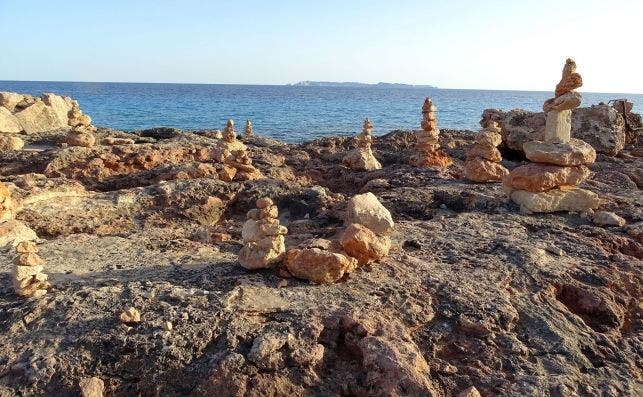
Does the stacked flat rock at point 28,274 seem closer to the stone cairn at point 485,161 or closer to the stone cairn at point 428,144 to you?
the stone cairn at point 485,161

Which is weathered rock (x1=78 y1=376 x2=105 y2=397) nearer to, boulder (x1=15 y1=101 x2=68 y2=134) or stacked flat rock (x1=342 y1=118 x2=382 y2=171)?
stacked flat rock (x1=342 y1=118 x2=382 y2=171)

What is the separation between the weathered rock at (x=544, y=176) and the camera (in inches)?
379

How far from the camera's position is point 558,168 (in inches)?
384

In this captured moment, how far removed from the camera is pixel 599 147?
1709 centimetres

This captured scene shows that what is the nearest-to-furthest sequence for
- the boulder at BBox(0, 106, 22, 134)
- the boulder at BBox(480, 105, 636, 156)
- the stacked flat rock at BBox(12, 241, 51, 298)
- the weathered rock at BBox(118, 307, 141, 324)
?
the weathered rock at BBox(118, 307, 141, 324)
the stacked flat rock at BBox(12, 241, 51, 298)
the boulder at BBox(480, 105, 636, 156)
the boulder at BBox(0, 106, 22, 134)

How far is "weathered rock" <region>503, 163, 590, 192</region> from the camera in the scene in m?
9.62

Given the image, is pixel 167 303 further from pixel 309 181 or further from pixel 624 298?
pixel 309 181

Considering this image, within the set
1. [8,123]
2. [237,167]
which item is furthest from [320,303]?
[8,123]

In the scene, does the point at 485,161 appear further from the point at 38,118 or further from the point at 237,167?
the point at 38,118

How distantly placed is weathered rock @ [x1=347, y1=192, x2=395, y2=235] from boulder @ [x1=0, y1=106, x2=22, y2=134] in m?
15.5

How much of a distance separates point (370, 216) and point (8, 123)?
16.5 m

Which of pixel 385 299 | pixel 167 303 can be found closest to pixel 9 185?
pixel 167 303

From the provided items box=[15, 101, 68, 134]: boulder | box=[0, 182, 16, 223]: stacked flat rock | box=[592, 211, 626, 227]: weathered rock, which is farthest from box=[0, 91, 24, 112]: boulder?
→ box=[592, 211, 626, 227]: weathered rock

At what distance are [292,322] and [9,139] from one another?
14.1 metres
